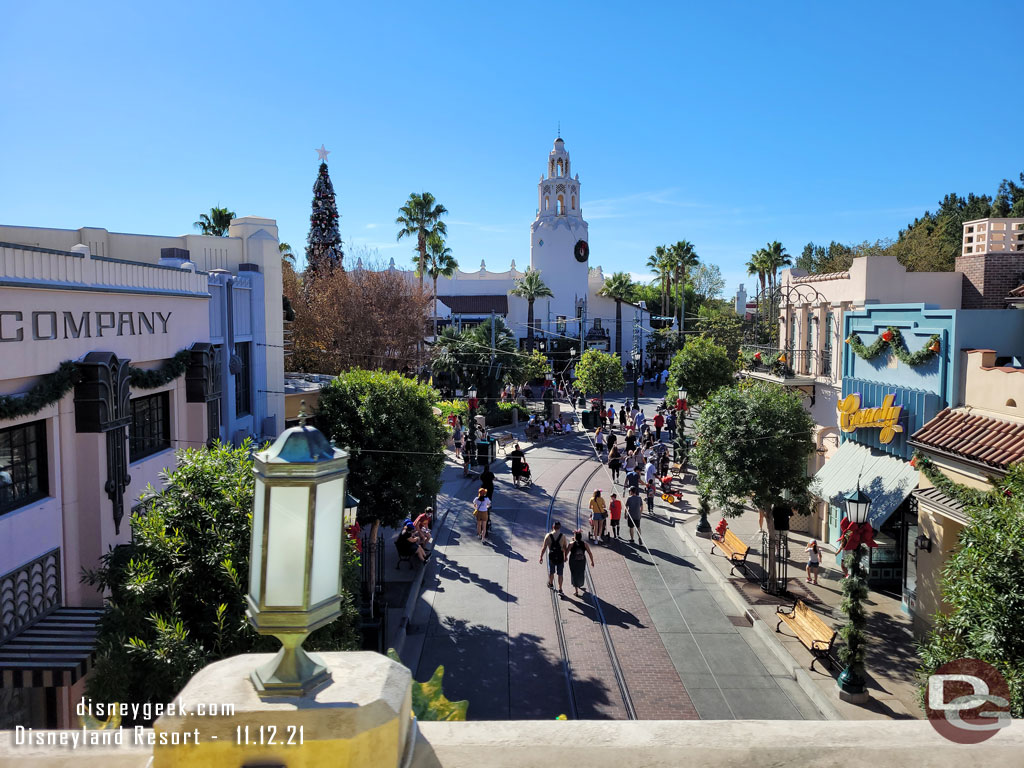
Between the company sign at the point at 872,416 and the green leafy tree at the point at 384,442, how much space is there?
943 centimetres

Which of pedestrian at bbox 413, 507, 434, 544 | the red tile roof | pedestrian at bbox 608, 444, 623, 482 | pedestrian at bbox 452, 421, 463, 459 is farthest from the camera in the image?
pedestrian at bbox 452, 421, 463, 459

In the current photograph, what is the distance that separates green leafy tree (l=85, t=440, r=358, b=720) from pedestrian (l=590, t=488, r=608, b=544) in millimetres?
11509

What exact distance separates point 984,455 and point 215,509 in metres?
10.8

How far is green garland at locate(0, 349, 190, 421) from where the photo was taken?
812cm

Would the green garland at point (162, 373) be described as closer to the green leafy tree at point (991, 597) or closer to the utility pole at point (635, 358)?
the green leafy tree at point (991, 597)

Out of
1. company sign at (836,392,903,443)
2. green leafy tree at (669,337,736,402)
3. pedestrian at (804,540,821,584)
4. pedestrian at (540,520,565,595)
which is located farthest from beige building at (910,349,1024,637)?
green leafy tree at (669,337,736,402)

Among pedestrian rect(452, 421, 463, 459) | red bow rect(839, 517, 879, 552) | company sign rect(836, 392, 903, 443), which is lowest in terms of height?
pedestrian rect(452, 421, 463, 459)

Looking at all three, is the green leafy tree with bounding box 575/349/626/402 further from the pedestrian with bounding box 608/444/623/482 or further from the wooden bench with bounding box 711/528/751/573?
the wooden bench with bounding box 711/528/751/573

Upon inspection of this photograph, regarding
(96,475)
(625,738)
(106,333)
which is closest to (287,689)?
(625,738)

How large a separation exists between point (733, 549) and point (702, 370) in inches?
659

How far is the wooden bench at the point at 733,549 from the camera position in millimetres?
15875

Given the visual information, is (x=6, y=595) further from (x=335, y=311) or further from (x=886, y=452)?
(x=335, y=311)
